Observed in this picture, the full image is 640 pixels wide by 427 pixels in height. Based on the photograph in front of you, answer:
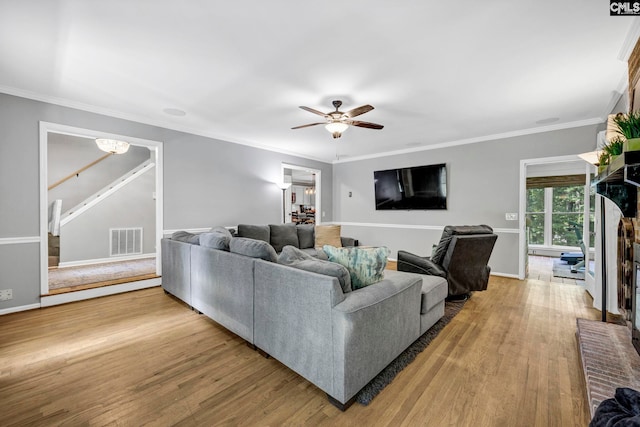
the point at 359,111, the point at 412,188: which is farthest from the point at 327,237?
the point at 359,111

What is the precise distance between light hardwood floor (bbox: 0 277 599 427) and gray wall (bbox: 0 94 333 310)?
2.44 ft

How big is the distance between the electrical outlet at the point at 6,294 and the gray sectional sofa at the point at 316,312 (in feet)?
7.35

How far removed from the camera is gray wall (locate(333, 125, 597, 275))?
439 centimetres

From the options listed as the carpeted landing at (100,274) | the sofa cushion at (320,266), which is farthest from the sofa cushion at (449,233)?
the carpeted landing at (100,274)

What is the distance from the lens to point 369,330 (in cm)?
170

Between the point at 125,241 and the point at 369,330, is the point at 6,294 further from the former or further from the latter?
the point at 369,330

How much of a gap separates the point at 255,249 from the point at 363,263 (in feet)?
3.02

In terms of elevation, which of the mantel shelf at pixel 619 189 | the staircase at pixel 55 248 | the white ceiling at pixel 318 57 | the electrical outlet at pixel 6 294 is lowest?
the electrical outlet at pixel 6 294

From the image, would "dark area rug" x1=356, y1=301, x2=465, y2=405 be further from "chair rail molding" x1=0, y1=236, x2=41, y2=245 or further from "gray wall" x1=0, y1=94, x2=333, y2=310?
"chair rail molding" x1=0, y1=236, x2=41, y2=245

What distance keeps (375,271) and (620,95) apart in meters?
3.67

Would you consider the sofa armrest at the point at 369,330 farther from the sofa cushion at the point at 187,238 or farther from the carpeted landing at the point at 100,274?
the carpeted landing at the point at 100,274

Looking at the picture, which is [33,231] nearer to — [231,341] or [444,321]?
[231,341]

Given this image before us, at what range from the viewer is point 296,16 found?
1859mm

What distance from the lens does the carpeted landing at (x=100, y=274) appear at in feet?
12.7
